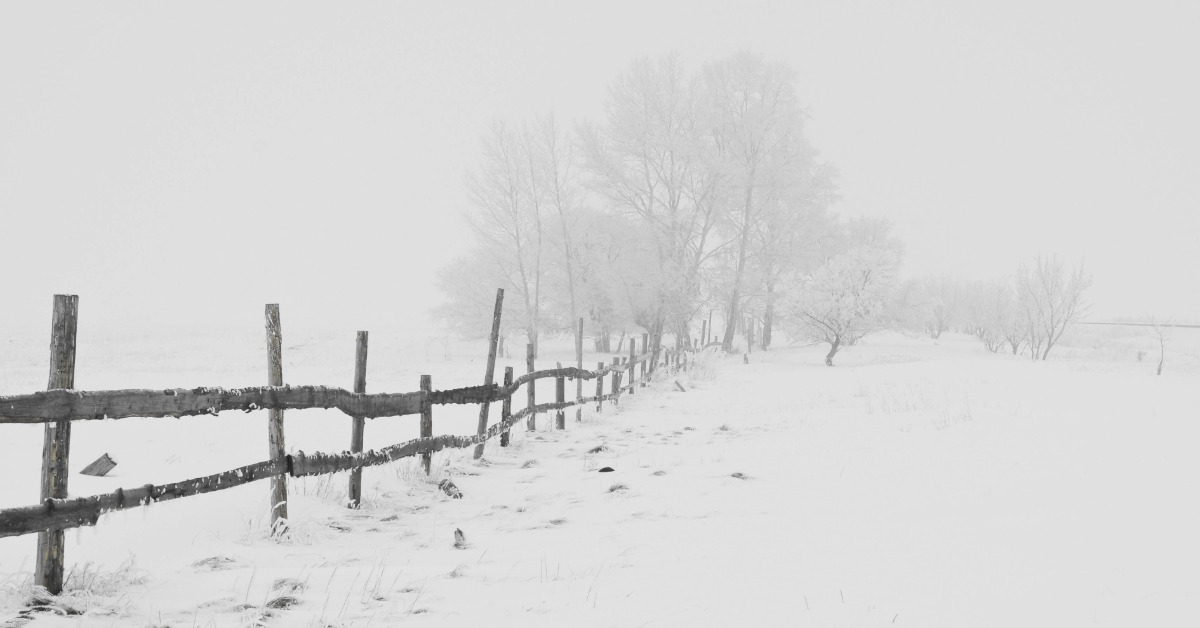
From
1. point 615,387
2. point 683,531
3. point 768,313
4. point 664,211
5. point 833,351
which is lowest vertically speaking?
point 683,531

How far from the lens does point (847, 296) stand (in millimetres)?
25609

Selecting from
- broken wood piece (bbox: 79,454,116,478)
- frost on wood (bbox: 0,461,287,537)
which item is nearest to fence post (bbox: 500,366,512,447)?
broken wood piece (bbox: 79,454,116,478)

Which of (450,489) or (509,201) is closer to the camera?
(450,489)

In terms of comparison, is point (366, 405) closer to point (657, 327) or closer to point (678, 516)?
point (678, 516)

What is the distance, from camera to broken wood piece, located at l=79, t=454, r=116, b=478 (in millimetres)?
5828

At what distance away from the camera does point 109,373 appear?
16.0 metres

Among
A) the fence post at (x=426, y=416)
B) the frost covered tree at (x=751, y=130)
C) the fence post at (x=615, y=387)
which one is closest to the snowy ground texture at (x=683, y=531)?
the fence post at (x=426, y=416)

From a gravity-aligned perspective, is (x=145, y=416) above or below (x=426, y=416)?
above

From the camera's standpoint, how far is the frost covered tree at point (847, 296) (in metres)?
25.7

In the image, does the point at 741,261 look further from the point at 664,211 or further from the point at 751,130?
the point at 751,130

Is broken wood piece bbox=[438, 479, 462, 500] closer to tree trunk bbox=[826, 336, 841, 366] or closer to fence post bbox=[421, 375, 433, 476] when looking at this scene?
fence post bbox=[421, 375, 433, 476]

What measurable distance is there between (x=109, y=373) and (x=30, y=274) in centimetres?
8318

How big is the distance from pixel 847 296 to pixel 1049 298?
1359cm

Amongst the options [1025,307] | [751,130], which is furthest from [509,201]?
[1025,307]
